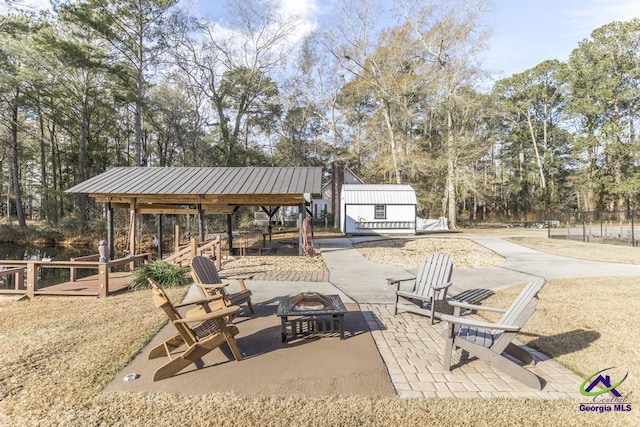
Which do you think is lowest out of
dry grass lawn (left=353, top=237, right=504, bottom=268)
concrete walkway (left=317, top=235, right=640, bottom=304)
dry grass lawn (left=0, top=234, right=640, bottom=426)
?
concrete walkway (left=317, top=235, right=640, bottom=304)

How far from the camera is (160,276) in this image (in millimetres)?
7746

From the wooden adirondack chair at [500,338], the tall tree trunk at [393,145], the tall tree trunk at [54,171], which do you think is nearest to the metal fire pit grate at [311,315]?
the wooden adirondack chair at [500,338]

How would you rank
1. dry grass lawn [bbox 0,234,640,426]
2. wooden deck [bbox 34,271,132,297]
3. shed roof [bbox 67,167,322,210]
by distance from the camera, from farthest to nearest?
1. shed roof [bbox 67,167,322,210]
2. wooden deck [bbox 34,271,132,297]
3. dry grass lawn [bbox 0,234,640,426]

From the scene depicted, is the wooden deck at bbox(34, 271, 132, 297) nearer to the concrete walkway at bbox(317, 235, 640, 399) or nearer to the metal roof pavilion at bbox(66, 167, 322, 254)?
the metal roof pavilion at bbox(66, 167, 322, 254)

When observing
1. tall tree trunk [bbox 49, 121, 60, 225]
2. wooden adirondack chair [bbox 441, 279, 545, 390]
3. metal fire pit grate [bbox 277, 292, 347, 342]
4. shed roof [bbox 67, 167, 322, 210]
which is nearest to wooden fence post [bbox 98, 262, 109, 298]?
metal fire pit grate [bbox 277, 292, 347, 342]

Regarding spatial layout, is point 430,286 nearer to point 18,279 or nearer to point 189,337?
point 189,337

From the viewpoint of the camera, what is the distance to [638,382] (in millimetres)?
3293

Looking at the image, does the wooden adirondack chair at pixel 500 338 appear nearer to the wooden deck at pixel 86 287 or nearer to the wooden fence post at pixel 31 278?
the wooden deck at pixel 86 287

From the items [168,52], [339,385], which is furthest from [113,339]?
[168,52]

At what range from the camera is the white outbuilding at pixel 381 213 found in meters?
23.3

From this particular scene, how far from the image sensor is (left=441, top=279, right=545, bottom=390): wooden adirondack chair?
10.5 feet

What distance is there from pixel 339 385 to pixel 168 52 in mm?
28245

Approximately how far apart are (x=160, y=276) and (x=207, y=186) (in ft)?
16.8

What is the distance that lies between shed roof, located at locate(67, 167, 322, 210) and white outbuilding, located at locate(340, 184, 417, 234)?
32.0ft
